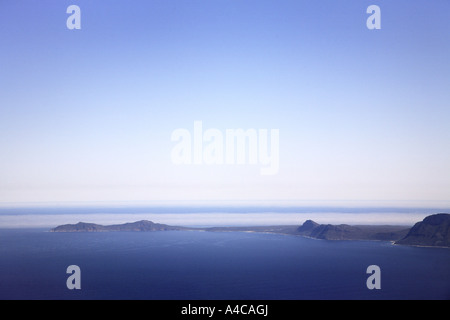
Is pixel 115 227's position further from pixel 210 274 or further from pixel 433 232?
pixel 433 232

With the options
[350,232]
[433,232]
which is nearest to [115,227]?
[350,232]

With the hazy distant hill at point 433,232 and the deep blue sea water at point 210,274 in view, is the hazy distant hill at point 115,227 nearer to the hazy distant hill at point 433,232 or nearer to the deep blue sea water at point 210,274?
the deep blue sea water at point 210,274

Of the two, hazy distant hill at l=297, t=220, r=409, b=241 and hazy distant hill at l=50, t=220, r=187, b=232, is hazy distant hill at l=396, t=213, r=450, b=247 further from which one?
hazy distant hill at l=50, t=220, r=187, b=232

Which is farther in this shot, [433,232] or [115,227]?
[115,227]
